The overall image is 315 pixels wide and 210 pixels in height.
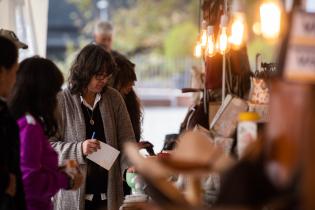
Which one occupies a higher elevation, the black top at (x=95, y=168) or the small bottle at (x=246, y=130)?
the small bottle at (x=246, y=130)

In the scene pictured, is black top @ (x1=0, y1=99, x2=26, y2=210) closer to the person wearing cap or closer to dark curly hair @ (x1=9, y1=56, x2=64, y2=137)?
the person wearing cap

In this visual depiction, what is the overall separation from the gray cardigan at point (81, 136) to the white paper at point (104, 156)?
0.26 feet

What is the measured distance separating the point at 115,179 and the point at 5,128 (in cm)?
150

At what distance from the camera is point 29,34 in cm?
584

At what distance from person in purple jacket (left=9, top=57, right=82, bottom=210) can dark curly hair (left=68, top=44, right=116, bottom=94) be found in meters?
0.80

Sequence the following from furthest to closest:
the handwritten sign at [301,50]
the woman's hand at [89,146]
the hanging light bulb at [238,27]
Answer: the woman's hand at [89,146] < the hanging light bulb at [238,27] < the handwritten sign at [301,50]

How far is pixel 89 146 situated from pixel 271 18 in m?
1.30

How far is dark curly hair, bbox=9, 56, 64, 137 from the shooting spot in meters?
2.84

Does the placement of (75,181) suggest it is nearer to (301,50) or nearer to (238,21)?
(238,21)

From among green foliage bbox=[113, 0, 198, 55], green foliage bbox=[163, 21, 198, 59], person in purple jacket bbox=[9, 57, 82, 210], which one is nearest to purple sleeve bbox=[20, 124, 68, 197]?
person in purple jacket bbox=[9, 57, 82, 210]

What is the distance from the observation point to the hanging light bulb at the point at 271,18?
2.93m

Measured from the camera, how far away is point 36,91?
9.39ft

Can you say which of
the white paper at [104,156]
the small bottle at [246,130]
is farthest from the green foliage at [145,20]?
the small bottle at [246,130]

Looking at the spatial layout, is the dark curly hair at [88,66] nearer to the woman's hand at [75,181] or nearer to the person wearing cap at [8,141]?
the woman's hand at [75,181]
